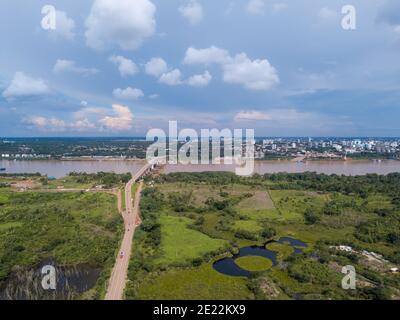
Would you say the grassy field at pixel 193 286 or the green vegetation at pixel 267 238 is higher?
the green vegetation at pixel 267 238

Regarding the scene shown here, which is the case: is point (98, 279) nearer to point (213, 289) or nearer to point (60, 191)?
point (213, 289)

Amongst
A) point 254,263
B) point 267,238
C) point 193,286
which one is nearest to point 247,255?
point 254,263

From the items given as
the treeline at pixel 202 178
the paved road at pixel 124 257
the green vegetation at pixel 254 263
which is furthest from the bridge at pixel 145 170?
the green vegetation at pixel 254 263

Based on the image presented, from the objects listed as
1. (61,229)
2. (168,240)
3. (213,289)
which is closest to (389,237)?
(213,289)

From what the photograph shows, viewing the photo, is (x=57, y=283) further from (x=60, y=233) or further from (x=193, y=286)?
(x=193, y=286)

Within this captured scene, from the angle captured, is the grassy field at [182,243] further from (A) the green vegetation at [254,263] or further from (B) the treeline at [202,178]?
(B) the treeline at [202,178]

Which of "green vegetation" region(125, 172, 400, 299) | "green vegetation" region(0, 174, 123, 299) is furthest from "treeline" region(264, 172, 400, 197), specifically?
"green vegetation" region(0, 174, 123, 299)
